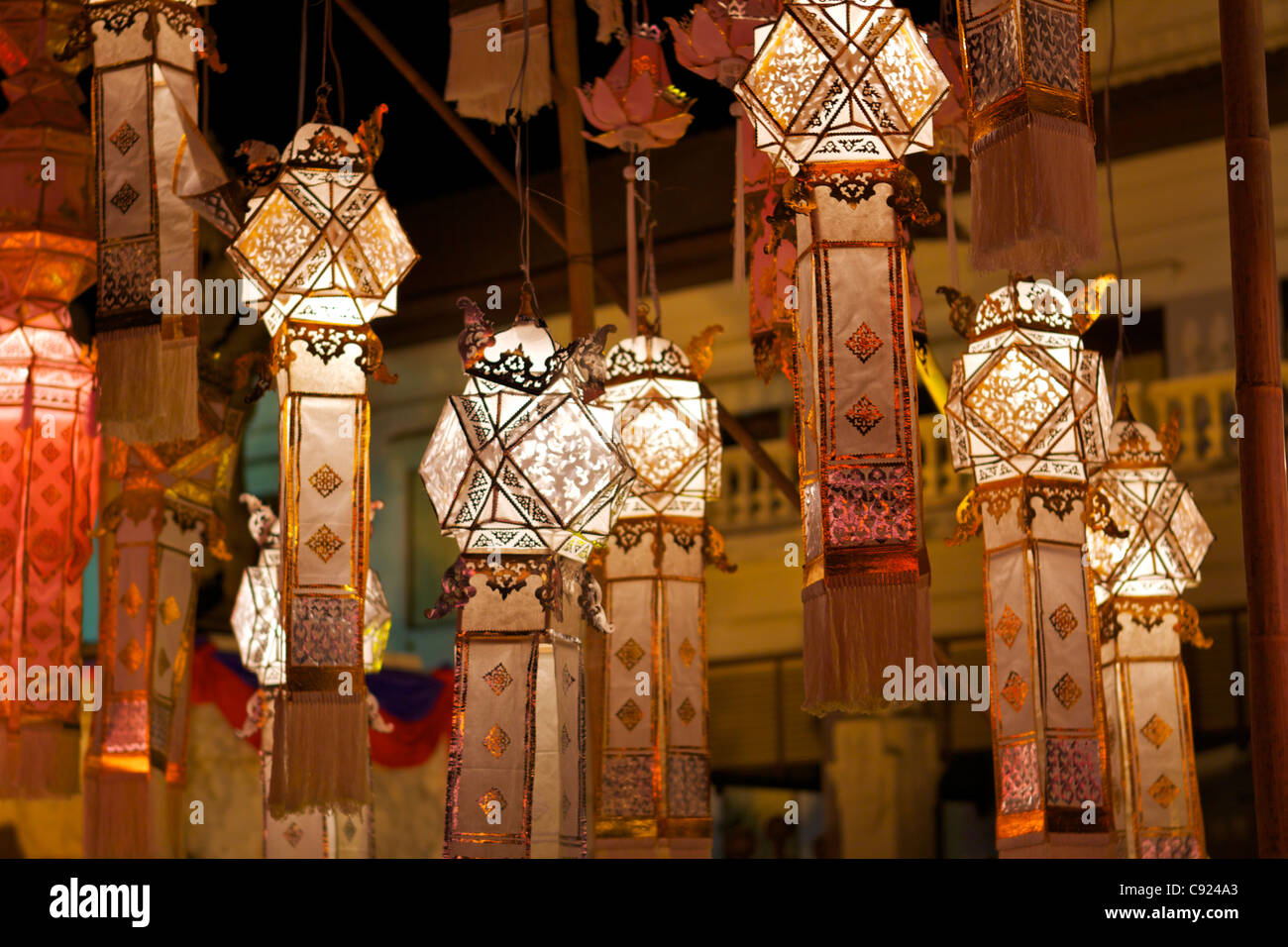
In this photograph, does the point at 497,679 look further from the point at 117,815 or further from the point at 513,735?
the point at 117,815

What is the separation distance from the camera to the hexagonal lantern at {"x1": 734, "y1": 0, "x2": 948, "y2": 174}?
481cm

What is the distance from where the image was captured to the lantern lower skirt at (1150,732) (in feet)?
22.2

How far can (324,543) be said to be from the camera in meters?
5.40

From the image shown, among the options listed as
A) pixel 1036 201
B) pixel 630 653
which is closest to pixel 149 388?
pixel 630 653

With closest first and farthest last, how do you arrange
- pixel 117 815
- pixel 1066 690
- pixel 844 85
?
1. pixel 844 85
2. pixel 1066 690
3. pixel 117 815

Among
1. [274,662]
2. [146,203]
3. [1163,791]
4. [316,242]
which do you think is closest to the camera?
[316,242]

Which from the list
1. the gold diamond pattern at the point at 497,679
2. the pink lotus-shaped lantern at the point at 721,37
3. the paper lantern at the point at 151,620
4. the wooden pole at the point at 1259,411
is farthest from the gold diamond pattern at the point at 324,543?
the wooden pole at the point at 1259,411

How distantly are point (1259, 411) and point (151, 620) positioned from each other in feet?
12.4

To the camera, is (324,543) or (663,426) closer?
(324,543)

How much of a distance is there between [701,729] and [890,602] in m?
1.99

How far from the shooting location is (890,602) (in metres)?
4.55

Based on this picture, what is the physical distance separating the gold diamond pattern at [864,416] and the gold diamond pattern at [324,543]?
1.59m

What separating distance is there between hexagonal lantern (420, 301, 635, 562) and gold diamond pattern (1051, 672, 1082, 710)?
1570 mm

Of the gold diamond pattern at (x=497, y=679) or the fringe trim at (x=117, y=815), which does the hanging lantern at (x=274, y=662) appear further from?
the gold diamond pattern at (x=497, y=679)
